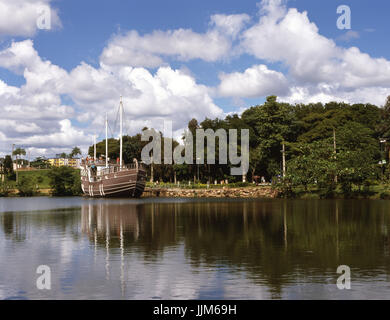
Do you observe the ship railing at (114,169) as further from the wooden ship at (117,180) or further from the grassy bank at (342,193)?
the grassy bank at (342,193)

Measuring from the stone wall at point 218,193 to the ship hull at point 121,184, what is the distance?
13.2m

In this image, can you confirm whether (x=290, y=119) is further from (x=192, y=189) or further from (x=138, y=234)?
(x=138, y=234)

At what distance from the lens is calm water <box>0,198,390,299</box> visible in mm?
16203

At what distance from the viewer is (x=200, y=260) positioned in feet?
71.9

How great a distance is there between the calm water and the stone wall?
200 ft

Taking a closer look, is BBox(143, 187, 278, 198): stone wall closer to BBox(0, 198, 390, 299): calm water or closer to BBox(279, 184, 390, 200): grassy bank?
BBox(279, 184, 390, 200): grassy bank

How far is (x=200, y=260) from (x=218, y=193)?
83.7m

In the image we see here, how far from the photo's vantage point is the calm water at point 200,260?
53.2 ft

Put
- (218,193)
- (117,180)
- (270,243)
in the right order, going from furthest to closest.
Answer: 1. (218,193)
2. (117,180)
3. (270,243)

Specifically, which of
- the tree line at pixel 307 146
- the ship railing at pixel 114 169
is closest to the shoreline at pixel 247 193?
the tree line at pixel 307 146

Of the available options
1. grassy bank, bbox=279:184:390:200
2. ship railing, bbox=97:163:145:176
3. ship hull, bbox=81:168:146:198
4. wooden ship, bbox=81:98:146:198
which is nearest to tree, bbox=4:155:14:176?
wooden ship, bbox=81:98:146:198

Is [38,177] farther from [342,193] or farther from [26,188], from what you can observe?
[342,193]

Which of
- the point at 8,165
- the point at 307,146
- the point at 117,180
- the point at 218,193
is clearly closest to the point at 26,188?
the point at 8,165

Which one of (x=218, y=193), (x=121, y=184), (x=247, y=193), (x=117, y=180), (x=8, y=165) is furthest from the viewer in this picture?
(x=8, y=165)
